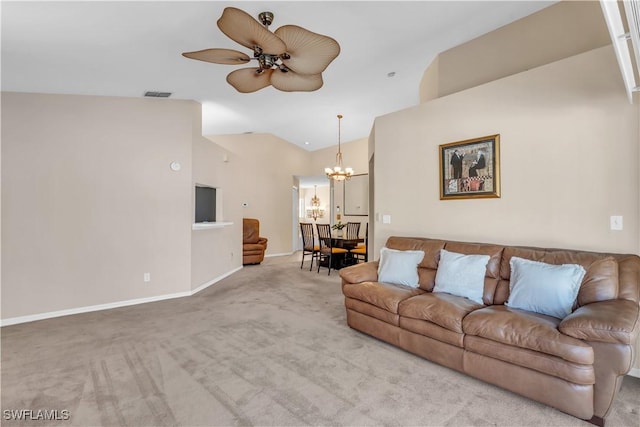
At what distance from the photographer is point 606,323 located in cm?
163

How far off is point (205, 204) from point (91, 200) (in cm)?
185

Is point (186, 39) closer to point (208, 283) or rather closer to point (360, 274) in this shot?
point (360, 274)

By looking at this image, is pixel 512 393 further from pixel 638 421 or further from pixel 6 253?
pixel 6 253

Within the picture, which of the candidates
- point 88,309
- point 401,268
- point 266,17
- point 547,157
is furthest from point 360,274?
point 88,309

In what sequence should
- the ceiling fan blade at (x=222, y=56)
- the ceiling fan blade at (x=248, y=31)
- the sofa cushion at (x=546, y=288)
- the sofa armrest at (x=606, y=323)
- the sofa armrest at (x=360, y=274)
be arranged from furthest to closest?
the sofa armrest at (x=360, y=274), the ceiling fan blade at (x=222, y=56), the sofa cushion at (x=546, y=288), the ceiling fan blade at (x=248, y=31), the sofa armrest at (x=606, y=323)

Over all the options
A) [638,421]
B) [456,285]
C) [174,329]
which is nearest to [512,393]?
[638,421]

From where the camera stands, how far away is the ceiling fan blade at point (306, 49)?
1.96 meters

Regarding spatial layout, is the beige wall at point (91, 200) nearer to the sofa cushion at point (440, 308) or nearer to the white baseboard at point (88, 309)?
the white baseboard at point (88, 309)

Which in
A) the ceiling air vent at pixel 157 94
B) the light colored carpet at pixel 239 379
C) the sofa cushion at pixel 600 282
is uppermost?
the ceiling air vent at pixel 157 94

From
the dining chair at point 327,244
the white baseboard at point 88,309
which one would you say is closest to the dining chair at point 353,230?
the dining chair at point 327,244

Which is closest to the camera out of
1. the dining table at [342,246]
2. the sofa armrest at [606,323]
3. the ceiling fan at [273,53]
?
the sofa armrest at [606,323]

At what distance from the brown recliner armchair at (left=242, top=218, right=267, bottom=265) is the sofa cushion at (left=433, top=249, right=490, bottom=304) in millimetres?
5080

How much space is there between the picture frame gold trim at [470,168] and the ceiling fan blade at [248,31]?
220cm

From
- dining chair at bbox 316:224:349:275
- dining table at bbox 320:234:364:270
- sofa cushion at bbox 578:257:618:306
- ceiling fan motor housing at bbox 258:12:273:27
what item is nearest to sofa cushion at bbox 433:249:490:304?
sofa cushion at bbox 578:257:618:306
